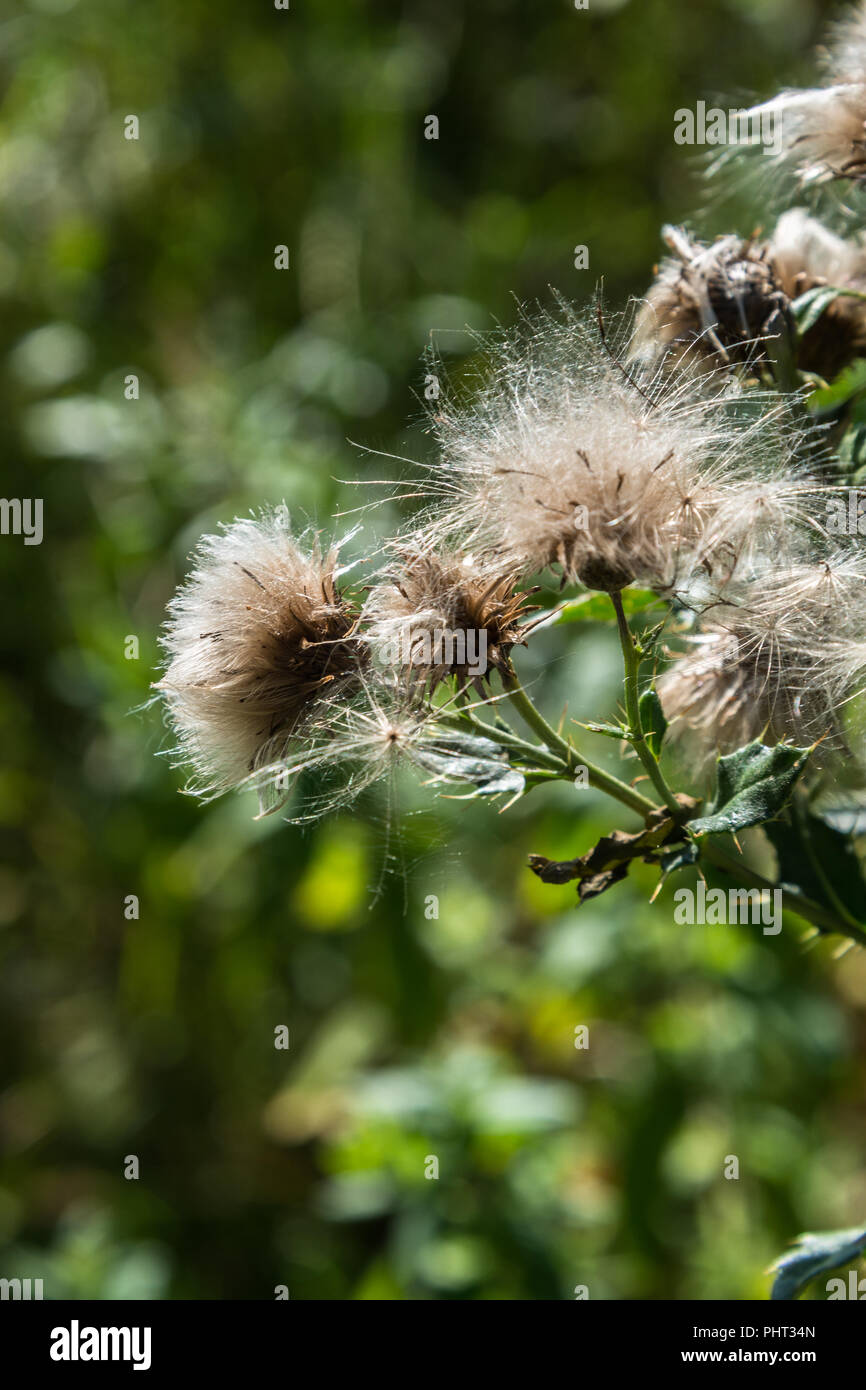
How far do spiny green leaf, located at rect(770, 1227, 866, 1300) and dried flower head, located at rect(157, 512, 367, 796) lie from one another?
83cm

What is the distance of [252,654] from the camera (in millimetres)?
1234

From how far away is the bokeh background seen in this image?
286cm

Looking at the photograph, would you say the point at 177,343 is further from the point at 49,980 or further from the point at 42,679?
the point at 49,980

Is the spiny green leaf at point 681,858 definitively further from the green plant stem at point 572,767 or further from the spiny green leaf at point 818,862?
the spiny green leaf at point 818,862

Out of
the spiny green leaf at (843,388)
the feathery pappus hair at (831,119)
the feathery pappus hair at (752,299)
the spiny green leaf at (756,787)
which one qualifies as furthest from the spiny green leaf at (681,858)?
the feathery pappus hair at (831,119)

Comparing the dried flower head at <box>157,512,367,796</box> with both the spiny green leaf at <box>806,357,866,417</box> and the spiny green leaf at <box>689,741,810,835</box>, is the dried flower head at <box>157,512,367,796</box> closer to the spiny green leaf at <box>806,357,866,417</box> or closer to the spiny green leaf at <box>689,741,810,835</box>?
the spiny green leaf at <box>689,741,810,835</box>

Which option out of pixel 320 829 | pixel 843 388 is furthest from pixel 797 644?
pixel 320 829

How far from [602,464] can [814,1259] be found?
976 mm

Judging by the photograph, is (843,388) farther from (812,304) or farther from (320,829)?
(320,829)

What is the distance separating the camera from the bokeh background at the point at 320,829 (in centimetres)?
286
